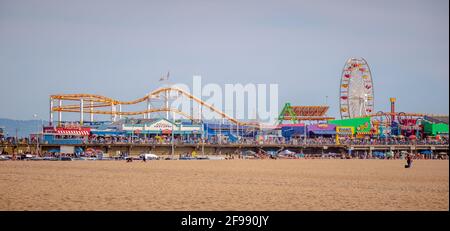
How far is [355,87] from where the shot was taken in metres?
75.1

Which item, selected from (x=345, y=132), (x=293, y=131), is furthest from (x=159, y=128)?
(x=345, y=132)

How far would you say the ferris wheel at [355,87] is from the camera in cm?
7469

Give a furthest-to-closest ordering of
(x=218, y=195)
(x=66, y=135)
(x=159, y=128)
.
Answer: (x=159, y=128), (x=66, y=135), (x=218, y=195)

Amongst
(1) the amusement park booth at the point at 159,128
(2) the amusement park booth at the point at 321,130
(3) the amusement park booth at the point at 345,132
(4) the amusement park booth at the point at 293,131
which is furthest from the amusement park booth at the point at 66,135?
(3) the amusement park booth at the point at 345,132

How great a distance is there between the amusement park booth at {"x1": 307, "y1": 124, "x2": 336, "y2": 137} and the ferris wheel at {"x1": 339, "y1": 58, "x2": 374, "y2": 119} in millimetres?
3549

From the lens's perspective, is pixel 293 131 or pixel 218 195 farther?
pixel 293 131

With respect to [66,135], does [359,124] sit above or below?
above

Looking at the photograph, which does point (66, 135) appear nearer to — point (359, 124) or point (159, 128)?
point (159, 128)

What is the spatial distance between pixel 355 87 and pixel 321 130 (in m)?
7.05

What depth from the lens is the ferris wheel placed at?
74.7 meters

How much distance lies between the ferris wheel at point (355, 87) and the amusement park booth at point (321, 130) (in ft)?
11.6

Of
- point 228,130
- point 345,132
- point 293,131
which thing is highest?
point 228,130
